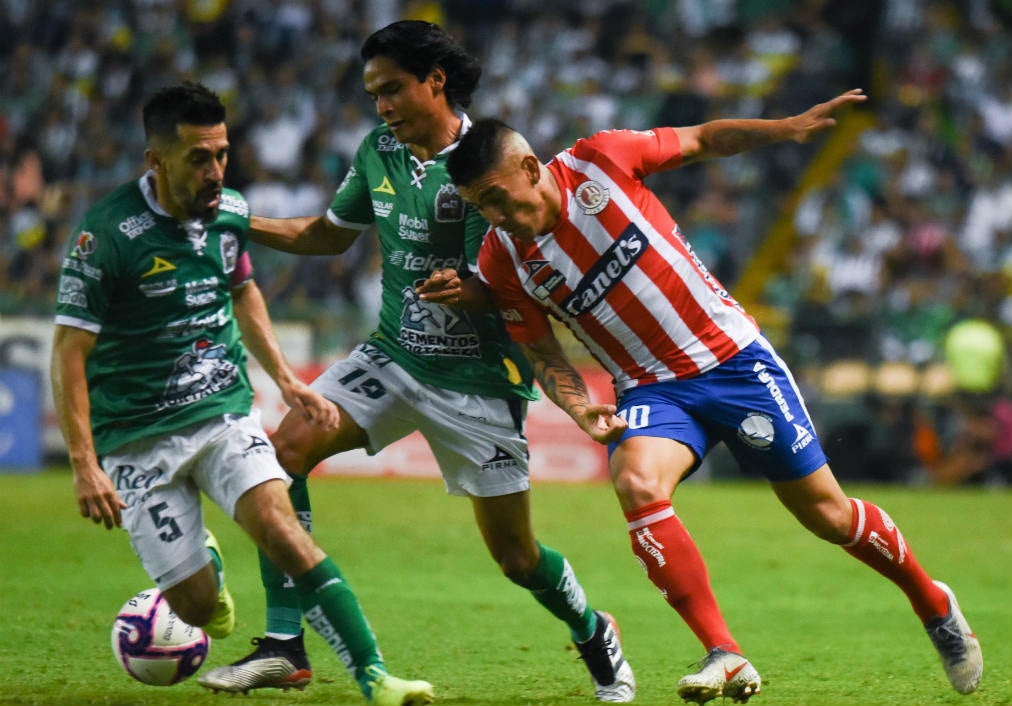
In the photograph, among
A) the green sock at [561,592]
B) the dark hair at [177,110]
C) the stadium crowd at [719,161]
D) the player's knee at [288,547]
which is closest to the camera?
the player's knee at [288,547]

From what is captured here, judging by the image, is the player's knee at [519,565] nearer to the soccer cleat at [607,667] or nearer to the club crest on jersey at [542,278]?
the soccer cleat at [607,667]

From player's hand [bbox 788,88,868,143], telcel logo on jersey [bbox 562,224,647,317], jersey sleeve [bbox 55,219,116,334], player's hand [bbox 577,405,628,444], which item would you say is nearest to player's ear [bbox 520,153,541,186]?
telcel logo on jersey [bbox 562,224,647,317]

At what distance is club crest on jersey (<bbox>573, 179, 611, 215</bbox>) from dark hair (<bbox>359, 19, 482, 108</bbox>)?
91 cm

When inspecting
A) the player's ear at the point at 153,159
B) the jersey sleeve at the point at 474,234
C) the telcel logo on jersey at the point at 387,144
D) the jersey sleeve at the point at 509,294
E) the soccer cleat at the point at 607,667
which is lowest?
the soccer cleat at the point at 607,667

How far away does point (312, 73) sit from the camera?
21.0 meters

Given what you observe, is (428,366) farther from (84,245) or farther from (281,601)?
(84,245)

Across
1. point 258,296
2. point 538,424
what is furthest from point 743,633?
point 538,424

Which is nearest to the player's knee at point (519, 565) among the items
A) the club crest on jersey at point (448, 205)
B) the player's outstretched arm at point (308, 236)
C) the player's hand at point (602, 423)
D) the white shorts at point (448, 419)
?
the white shorts at point (448, 419)

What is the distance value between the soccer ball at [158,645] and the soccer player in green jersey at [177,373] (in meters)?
0.22

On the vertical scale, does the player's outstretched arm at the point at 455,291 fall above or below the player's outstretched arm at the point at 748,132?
below

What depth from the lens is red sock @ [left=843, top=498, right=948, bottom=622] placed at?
19.7 feet

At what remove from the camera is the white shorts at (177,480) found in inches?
223

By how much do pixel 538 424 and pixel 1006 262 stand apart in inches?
231

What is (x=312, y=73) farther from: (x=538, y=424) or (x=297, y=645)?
(x=297, y=645)
